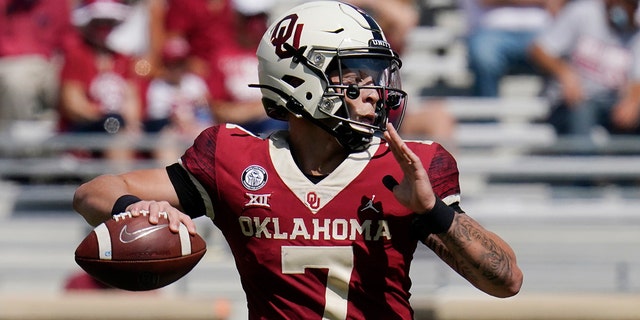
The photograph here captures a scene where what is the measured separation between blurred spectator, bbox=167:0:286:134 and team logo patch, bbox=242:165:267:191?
3758 millimetres

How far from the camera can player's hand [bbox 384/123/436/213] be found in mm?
3213

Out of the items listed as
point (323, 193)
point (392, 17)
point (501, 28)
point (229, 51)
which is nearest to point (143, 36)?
point (229, 51)

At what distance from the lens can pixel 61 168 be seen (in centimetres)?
759

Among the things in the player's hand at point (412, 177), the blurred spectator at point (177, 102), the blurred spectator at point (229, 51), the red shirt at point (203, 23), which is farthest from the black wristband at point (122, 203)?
the red shirt at point (203, 23)

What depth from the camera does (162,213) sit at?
3402 mm

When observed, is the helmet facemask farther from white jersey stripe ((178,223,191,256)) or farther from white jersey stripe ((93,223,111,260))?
white jersey stripe ((93,223,111,260))

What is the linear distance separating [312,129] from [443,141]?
367 centimetres

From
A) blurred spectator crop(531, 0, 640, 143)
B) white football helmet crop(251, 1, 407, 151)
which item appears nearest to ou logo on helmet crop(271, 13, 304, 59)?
white football helmet crop(251, 1, 407, 151)

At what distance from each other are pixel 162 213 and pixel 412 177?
72 centimetres

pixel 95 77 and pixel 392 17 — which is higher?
pixel 392 17

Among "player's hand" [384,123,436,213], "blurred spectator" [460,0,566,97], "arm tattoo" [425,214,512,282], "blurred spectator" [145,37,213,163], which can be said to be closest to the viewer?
"player's hand" [384,123,436,213]

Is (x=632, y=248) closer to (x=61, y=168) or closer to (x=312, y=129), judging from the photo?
(x=61, y=168)

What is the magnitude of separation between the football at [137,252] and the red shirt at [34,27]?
496 centimetres

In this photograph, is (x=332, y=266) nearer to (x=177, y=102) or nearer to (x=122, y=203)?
(x=122, y=203)
